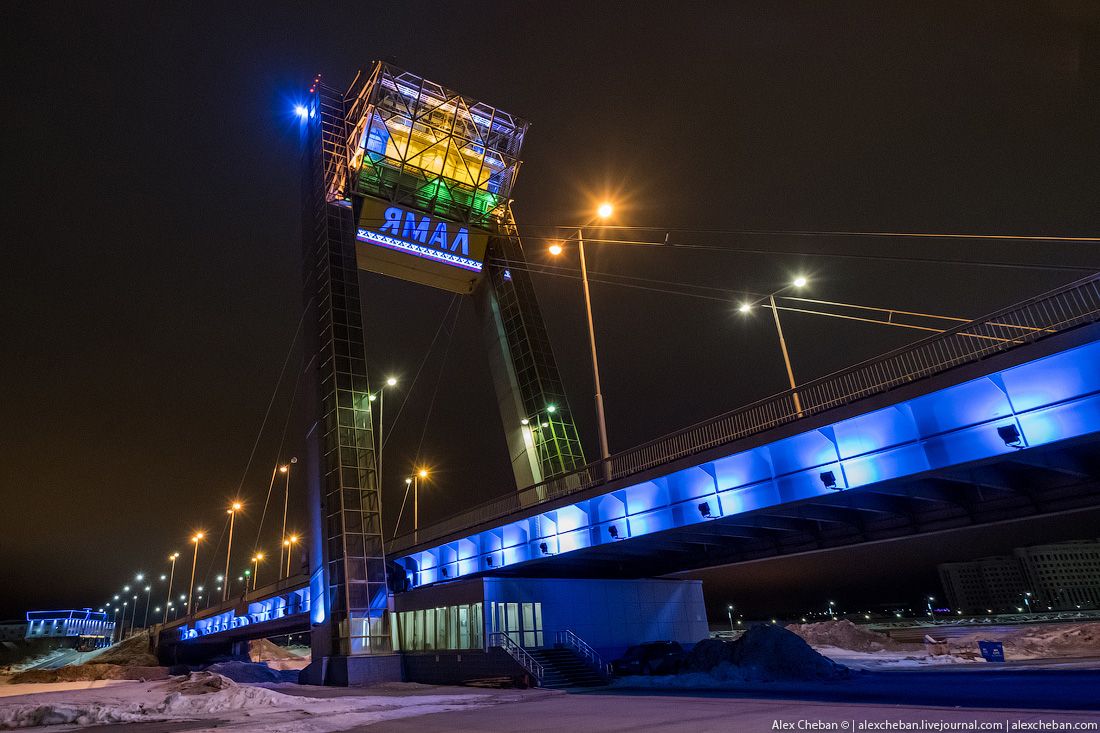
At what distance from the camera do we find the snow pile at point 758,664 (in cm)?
2297

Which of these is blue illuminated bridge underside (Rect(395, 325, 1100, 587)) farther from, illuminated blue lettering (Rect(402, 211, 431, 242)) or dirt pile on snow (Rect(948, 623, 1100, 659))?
illuminated blue lettering (Rect(402, 211, 431, 242))

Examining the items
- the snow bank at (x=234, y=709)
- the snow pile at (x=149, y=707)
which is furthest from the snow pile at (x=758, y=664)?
the snow pile at (x=149, y=707)

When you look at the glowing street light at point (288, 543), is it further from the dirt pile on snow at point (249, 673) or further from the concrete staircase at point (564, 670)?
the concrete staircase at point (564, 670)

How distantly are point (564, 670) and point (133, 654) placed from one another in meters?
84.8

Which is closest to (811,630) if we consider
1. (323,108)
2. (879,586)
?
(323,108)

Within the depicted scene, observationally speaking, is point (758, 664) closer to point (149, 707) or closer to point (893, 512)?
point (893, 512)

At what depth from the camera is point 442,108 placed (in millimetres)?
54375

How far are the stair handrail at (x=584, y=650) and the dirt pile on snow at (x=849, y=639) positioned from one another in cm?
1724

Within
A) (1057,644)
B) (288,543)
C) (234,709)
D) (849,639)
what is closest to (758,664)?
(1057,644)

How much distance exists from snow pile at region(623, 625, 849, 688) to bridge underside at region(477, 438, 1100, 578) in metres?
3.42

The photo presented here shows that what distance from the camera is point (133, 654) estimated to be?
83562mm

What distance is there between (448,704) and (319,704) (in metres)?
4.24

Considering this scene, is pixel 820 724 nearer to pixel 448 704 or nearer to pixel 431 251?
pixel 448 704

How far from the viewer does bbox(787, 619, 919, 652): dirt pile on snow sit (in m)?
40.1
